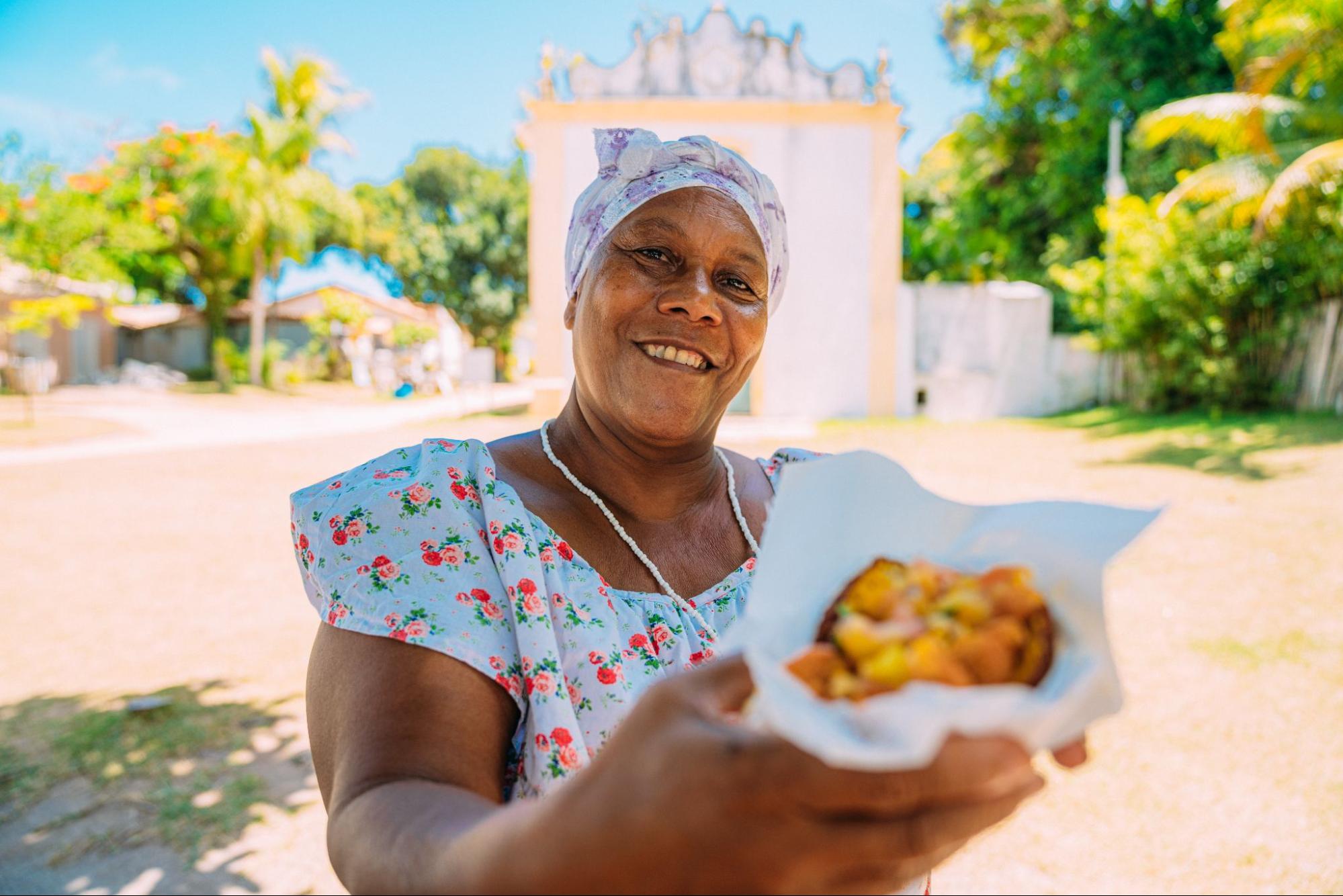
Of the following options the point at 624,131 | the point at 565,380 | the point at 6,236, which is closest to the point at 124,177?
the point at 6,236

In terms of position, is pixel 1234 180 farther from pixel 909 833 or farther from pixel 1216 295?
pixel 909 833

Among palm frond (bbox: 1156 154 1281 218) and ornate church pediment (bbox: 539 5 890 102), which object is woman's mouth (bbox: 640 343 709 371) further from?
ornate church pediment (bbox: 539 5 890 102)

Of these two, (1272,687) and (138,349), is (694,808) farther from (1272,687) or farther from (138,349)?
(138,349)

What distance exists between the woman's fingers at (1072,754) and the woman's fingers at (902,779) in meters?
0.11

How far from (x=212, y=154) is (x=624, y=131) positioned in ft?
90.7

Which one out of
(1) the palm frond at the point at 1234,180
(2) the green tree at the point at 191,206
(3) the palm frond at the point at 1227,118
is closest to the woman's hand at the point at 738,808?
(1) the palm frond at the point at 1234,180

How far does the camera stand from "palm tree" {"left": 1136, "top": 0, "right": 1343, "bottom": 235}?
11609mm

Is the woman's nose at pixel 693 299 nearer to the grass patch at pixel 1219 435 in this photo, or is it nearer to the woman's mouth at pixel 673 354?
the woman's mouth at pixel 673 354

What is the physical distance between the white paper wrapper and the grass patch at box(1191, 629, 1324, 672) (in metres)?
5.02

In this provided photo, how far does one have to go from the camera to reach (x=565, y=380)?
53.5 feet

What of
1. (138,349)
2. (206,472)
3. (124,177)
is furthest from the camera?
(138,349)

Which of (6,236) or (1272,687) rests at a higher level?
(6,236)

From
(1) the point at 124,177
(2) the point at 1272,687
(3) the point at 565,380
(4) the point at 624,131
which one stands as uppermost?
(1) the point at 124,177

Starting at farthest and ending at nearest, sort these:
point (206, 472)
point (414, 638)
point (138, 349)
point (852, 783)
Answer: point (138, 349) → point (206, 472) → point (414, 638) → point (852, 783)
